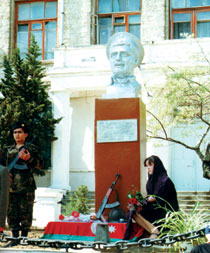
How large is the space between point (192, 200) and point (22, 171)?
9.40 meters

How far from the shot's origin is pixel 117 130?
1016 centimetres

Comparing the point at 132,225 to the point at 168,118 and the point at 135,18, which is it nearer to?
the point at 168,118

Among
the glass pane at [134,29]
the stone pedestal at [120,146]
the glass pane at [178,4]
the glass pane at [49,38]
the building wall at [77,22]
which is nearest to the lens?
the stone pedestal at [120,146]

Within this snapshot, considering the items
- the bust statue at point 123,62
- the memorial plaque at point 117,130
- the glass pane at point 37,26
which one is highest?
the glass pane at point 37,26

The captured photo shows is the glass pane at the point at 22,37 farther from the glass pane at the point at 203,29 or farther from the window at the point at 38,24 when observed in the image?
the glass pane at the point at 203,29

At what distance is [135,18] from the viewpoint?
22953mm

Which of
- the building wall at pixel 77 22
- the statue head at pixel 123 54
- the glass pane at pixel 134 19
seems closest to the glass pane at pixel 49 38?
the building wall at pixel 77 22

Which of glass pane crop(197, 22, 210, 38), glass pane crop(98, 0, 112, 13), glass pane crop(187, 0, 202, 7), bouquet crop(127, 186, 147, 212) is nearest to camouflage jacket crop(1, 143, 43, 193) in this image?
bouquet crop(127, 186, 147, 212)

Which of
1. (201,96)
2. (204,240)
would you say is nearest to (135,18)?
(201,96)

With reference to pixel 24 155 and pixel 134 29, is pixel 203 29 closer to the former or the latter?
pixel 134 29

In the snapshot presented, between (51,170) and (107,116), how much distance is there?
10794 millimetres

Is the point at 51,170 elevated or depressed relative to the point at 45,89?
depressed

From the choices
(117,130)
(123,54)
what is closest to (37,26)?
(123,54)

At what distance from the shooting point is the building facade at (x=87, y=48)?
1988 cm
